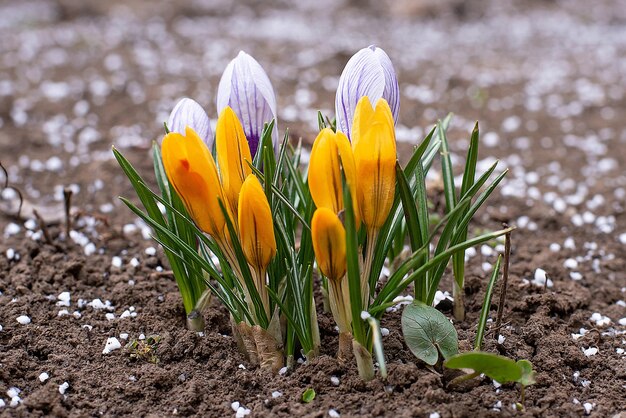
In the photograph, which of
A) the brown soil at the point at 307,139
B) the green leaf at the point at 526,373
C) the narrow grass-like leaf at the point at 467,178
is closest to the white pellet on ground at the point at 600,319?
the brown soil at the point at 307,139

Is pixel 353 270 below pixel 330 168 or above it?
below

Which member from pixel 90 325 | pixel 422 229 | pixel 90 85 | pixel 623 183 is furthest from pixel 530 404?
pixel 90 85

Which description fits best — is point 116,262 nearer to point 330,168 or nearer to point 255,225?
point 255,225

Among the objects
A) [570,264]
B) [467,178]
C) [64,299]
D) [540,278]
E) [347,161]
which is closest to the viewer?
[347,161]

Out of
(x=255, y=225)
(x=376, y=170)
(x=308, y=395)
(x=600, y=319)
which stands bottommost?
(x=600, y=319)

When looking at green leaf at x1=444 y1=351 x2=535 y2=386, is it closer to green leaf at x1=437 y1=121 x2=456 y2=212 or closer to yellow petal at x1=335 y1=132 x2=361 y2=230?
yellow petal at x1=335 y1=132 x2=361 y2=230

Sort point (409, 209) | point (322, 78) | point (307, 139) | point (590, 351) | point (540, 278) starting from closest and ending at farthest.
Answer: point (409, 209), point (590, 351), point (540, 278), point (307, 139), point (322, 78)

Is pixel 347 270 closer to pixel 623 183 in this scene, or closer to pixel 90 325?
pixel 90 325

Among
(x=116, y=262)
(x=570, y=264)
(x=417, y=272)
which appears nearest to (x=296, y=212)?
(x=417, y=272)
